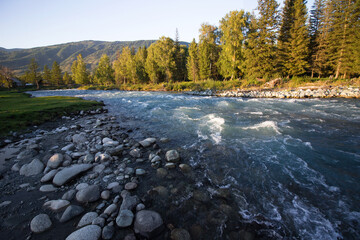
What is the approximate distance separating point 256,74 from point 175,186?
107 feet

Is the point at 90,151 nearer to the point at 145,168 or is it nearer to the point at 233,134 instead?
the point at 145,168

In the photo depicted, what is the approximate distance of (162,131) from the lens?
8391 millimetres

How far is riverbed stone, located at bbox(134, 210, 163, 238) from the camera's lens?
8.74 feet

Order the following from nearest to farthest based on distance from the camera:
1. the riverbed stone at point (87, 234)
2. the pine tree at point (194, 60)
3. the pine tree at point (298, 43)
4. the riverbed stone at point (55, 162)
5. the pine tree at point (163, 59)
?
the riverbed stone at point (87, 234), the riverbed stone at point (55, 162), the pine tree at point (298, 43), the pine tree at point (194, 60), the pine tree at point (163, 59)

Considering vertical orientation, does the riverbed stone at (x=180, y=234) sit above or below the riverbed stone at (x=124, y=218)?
below

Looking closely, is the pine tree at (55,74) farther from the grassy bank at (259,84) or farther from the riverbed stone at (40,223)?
the riverbed stone at (40,223)

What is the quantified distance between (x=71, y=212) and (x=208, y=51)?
43738mm

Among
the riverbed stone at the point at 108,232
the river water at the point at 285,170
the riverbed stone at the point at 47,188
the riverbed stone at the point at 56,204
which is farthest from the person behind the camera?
the riverbed stone at the point at 47,188

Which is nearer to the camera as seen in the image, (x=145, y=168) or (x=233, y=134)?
(x=145, y=168)

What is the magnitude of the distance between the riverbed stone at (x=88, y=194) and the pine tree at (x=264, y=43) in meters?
33.6

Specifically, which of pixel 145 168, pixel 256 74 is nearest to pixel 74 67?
pixel 256 74

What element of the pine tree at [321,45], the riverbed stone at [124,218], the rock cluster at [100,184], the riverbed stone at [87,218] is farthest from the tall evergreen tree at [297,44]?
the riverbed stone at [87,218]

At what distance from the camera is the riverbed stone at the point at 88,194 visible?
338 cm

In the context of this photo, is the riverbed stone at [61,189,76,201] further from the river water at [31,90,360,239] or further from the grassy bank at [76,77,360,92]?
the grassy bank at [76,77,360,92]
